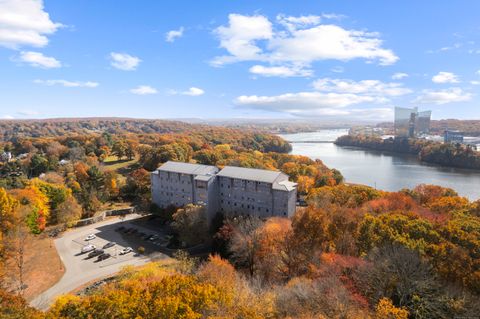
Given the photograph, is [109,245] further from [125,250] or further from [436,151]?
[436,151]

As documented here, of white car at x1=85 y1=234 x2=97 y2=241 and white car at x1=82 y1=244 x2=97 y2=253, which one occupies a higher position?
white car at x1=85 y1=234 x2=97 y2=241

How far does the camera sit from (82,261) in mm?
23047

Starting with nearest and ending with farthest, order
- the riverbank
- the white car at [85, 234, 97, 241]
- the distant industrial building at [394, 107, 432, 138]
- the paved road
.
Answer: the paved road, the white car at [85, 234, 97, 241], the riverbank, the distant industrial building at [394, 107, 432, 138]

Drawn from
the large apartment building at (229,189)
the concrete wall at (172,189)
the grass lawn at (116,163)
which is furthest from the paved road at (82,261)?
the grass lawn at (116,163)

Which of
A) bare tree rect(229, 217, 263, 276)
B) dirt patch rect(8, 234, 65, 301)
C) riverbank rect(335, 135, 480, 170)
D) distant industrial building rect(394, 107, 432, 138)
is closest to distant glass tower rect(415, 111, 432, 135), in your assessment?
distant industrial building rect(394, 107, 432, 138)

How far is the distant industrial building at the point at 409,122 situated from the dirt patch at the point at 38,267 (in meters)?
103

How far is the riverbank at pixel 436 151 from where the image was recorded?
204ft

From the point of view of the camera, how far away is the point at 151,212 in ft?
106

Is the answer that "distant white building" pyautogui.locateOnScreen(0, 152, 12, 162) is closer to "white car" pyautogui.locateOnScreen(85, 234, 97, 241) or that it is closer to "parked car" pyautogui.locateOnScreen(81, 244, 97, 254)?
"white car" pyautogui.locateOnScreen(85, 234, 97, 241)

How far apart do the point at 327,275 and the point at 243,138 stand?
2930 inches

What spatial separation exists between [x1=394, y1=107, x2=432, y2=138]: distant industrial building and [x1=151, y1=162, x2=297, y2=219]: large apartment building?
8857cm

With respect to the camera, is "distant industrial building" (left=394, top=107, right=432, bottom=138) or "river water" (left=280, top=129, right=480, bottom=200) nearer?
"river water" (left=280, top=129, right=480, bottom=200)

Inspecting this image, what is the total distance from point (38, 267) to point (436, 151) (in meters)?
75.0

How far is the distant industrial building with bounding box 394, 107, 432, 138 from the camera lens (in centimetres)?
10144
